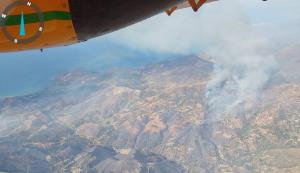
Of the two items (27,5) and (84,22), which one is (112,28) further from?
(27,5)

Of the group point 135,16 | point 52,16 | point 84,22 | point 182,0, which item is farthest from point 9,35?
point 182,0

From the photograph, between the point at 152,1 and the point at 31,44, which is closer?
the point at 152,1

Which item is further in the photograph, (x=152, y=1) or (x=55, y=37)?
(x=55, y=37)

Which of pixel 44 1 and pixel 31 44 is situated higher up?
pixel 44 1

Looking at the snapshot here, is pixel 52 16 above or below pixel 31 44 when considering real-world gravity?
above

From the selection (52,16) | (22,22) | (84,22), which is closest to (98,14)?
(84,22)

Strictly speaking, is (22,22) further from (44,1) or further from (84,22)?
(84,22)
